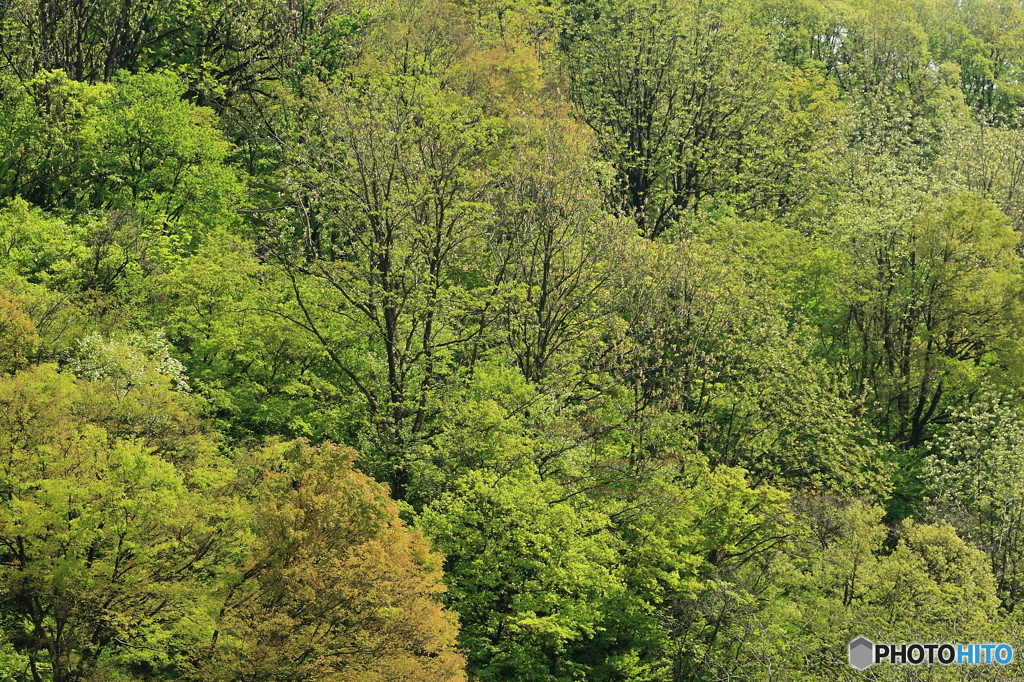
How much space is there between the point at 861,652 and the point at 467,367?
652 inches

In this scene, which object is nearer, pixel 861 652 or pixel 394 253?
pixel 861 652

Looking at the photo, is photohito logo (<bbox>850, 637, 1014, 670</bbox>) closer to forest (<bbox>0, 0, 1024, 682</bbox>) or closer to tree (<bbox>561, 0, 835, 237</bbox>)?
forest (<bbox>0, 0, 1024, 682</bbox>)

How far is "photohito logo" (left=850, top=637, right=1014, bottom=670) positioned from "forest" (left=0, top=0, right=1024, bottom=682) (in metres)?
0.49

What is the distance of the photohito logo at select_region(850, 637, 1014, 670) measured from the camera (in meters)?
34.8

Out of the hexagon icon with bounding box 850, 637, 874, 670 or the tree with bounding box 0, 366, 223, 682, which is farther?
the hexagon icon with bounding box 850, 637, 874, 670

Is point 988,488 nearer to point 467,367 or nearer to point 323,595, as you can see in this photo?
point 467,367

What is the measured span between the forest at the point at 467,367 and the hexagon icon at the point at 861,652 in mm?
855

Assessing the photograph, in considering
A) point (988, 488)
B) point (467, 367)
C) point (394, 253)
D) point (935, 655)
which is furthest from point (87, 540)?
point (988, 488)

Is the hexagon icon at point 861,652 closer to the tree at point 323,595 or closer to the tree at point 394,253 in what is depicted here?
the tree at point 323,595

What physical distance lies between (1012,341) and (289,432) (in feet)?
110

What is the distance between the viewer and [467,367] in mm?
43312

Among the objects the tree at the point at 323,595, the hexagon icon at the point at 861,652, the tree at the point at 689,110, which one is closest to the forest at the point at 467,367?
the tree at the point at 323,595

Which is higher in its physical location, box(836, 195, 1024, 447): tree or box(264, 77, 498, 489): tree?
box(264, 77, 498, 489): tree

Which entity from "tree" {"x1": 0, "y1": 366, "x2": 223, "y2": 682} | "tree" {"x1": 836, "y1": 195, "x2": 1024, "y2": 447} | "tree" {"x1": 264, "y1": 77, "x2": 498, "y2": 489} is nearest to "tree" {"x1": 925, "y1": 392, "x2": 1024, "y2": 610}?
"tree" {"x1": 836, "y1": 195, "x2": 1024, "y2": 447}
